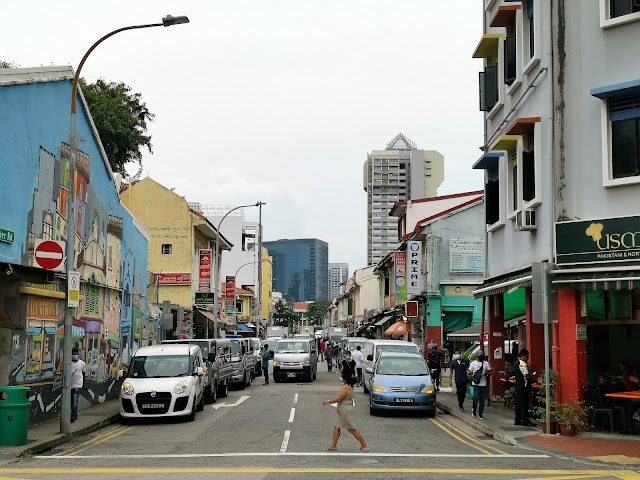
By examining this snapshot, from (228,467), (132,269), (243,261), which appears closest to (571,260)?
(228,467)

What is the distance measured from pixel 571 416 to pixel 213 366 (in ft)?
46.2

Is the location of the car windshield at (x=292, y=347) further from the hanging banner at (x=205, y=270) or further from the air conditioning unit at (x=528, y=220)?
the air conditioning unit at (x=528, y=220)

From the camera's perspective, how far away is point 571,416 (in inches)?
626

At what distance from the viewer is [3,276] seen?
16516mm

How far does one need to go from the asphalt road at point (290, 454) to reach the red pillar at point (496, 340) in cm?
320

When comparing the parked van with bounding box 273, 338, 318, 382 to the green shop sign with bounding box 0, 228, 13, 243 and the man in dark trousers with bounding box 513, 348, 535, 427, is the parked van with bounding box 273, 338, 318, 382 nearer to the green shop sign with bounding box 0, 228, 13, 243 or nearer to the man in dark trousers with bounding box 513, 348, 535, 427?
the man in dark trousers with bounding box 513, 348, 535, 427

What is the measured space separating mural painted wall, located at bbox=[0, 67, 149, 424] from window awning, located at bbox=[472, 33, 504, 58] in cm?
1184

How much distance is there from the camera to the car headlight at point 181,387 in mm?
20173

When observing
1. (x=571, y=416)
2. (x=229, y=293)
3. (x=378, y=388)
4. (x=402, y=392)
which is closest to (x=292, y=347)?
(x=378, y=388)

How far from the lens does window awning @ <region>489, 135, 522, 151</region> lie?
19.2 meters

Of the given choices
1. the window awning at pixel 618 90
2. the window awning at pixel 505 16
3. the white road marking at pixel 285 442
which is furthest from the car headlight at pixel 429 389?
the window awning at pixel 505 16

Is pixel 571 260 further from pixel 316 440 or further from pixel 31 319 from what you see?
pixel 31 319

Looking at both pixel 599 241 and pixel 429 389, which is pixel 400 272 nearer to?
pixel 429 389

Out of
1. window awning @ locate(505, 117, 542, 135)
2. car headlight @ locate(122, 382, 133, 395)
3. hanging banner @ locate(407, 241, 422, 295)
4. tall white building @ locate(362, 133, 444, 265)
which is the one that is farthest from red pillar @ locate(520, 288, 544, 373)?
tall white building @ locate(362, 133, 444, 265)
